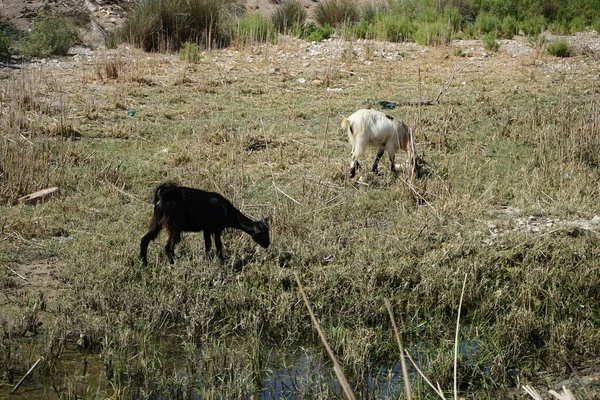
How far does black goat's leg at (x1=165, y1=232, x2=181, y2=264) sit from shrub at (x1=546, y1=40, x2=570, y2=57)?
13.0m

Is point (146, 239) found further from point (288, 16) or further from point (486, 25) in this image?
point (288, 16)

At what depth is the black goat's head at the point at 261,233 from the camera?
6582 millimetres

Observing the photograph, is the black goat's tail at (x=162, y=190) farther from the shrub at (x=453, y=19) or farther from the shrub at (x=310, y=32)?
the shrub at (x=453, y=19)

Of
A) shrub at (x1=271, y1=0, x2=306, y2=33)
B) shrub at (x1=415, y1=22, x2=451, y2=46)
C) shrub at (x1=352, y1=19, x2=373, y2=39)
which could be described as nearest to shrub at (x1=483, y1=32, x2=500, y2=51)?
shrub at (x1=415, y1=22, x2=451, y2=46)

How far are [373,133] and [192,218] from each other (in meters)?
3.44

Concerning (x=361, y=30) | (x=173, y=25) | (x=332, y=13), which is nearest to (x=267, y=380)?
(x=173, y=25)

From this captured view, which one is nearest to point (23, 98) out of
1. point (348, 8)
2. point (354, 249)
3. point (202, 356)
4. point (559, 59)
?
point (354, 249)

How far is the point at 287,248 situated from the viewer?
267 inches

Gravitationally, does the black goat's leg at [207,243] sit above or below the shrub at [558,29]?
below

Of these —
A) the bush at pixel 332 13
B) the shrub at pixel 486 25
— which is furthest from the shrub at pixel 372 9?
the shrub at pixel 486 25

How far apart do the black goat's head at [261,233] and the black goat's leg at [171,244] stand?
2.24 feet

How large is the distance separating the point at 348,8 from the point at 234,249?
1703 cm

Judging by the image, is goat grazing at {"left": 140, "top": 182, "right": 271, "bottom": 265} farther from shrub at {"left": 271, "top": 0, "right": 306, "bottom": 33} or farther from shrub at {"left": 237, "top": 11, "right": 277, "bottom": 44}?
shrub at {"left": 271, "top": 0, "right": 306, "bottom": 33}

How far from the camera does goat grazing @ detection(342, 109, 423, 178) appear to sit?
355 inches
